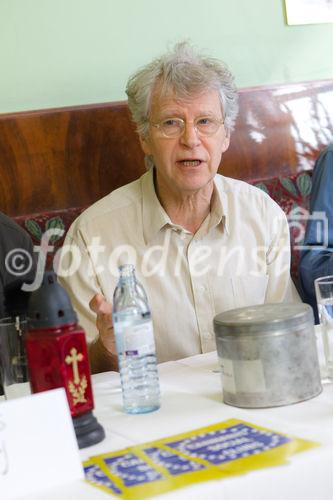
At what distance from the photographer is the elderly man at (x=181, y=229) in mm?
2311

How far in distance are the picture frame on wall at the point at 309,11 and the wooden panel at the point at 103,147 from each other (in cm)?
32

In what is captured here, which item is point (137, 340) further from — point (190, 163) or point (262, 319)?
point (190, 163)

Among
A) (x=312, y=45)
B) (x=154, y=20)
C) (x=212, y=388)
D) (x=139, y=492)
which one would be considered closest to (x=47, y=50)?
(x=154, y=20)

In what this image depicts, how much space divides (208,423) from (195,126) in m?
1.23

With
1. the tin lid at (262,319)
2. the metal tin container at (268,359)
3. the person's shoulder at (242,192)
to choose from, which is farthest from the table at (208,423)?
the person's shoulder at (242,192)

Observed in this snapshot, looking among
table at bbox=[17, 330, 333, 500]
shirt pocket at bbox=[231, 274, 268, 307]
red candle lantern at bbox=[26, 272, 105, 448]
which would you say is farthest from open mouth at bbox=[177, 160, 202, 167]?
red candle lantern at bbox=[26, 272, 105, 448]

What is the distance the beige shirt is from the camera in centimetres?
230

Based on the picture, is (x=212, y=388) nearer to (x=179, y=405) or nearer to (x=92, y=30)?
(x=179, y=405)

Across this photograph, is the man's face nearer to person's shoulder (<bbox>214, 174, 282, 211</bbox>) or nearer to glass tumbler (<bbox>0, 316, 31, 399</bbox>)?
person's shoulder (<bbox>214, 174, 282, 211</bbox>)

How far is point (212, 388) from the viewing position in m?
1.55

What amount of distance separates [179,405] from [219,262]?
0.96 m

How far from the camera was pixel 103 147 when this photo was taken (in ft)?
9.06

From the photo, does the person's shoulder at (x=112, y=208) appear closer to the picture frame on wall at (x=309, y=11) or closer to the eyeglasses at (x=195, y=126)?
the eyeglasses at (x=195, y=126)

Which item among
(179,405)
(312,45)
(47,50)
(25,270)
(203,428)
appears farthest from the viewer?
(312,45)
